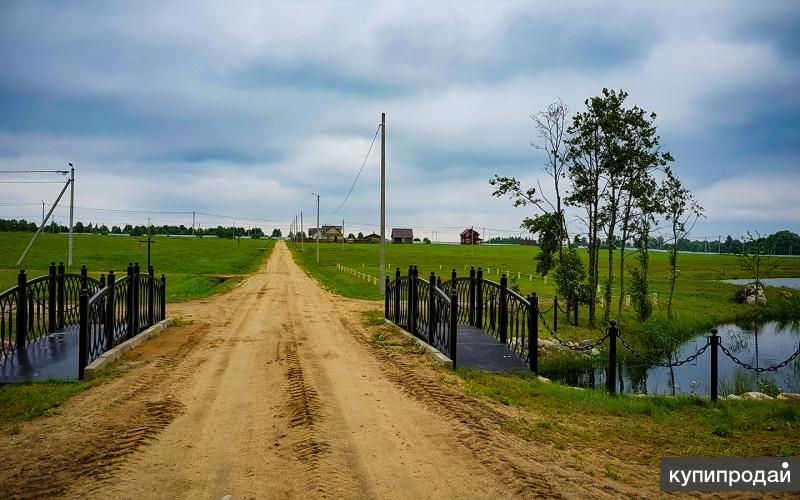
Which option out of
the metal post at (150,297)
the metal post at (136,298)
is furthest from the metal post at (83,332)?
the metal post at (150,297)

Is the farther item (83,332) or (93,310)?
(93,310)

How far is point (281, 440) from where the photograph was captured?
232 inches

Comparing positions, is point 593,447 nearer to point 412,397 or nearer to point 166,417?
point 412,397

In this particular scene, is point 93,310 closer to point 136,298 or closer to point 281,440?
point 136,298

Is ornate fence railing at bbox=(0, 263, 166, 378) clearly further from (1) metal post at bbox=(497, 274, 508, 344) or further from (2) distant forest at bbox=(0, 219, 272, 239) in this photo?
(2) distant forest at bbox=(0, 219, 272, 239)

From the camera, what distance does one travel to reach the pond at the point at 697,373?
1223 centimetres

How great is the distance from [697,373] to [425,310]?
740cm

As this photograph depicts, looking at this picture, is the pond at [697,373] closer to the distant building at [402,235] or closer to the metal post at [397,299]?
the metal post at [397,299]

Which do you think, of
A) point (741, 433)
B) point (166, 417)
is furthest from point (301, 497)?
point (741, 433)

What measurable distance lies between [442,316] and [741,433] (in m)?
6.13

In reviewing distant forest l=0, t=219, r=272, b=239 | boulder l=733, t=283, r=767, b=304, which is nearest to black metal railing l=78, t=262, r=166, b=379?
boulder l=733, t=283, r=767, b=304

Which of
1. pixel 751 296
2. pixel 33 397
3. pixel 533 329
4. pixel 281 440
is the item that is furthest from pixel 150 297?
pixel 751 296

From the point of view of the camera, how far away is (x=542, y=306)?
24.2m

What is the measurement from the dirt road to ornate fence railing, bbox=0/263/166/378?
0.84 meters
